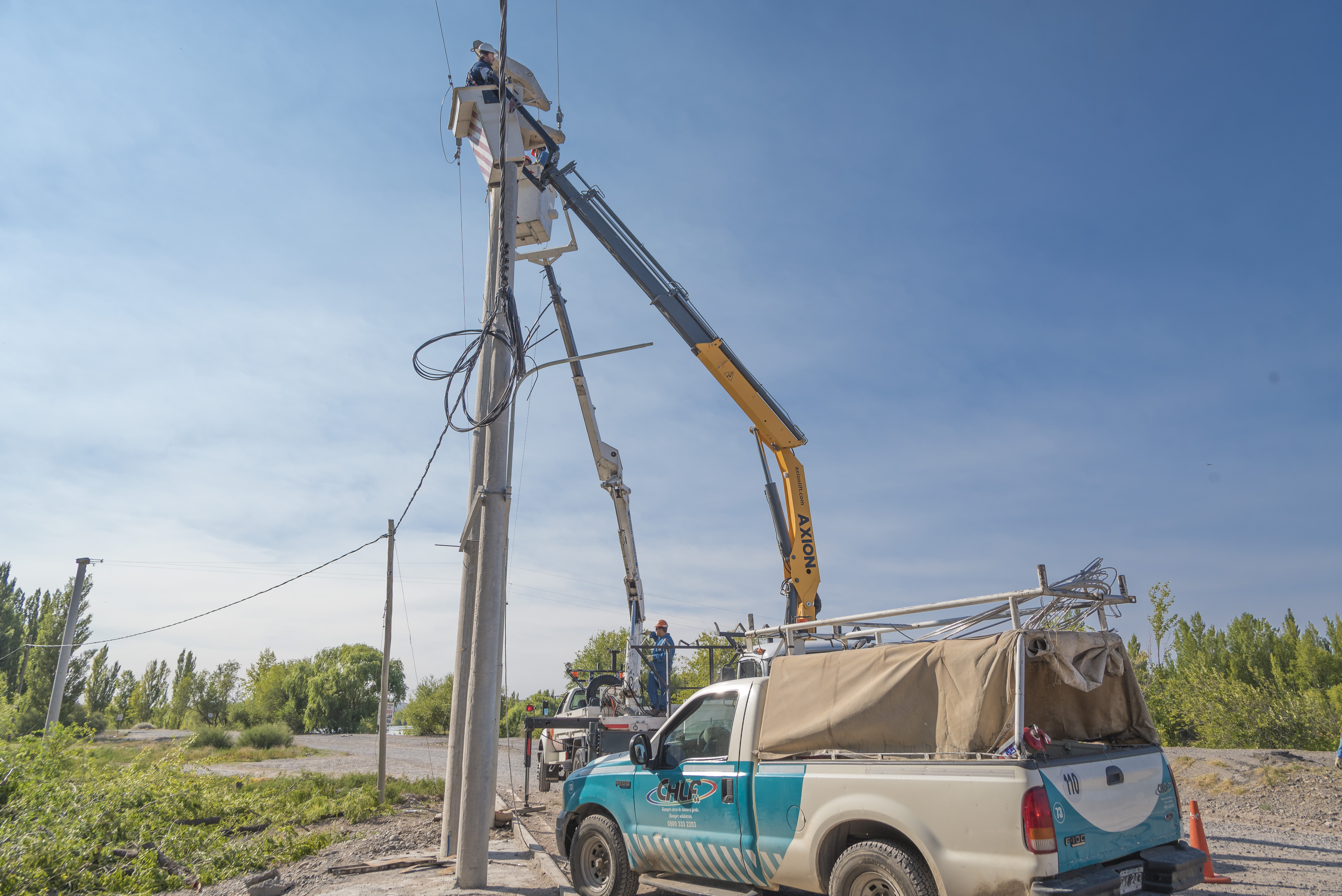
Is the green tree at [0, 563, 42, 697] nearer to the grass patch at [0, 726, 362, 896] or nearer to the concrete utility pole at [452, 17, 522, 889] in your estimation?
the grass patch at [0, 726, 362, 896]

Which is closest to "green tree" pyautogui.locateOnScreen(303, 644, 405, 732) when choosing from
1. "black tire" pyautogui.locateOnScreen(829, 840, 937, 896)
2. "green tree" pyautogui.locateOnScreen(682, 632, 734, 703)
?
"green tree" pyautogui.locateOnScreen(682, 632, 734, 703)

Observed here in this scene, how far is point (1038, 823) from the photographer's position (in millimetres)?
4598

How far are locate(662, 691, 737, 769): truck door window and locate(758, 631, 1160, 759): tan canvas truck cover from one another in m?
0.42

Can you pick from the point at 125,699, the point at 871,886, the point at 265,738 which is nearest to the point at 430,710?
the point at 265,738

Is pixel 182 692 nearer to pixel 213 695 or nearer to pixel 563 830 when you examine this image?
pixel 213 695

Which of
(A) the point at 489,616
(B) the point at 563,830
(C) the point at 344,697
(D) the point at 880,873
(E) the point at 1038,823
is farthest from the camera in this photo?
(C) the point at 344,697

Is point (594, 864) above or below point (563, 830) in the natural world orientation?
below

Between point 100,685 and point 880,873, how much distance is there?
65918 mm

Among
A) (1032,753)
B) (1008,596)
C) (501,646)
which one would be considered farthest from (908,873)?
(501,646)

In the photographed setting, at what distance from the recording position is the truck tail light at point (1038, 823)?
4.56m

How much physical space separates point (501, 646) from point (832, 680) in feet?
12.6

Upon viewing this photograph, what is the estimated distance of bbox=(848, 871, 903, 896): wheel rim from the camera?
521cm

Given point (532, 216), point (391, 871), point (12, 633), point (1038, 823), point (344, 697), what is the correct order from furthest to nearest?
1. point (344, 697)
2. point (12, 633)
3. point (532, 216)
4. point (391, 871)
5. point (1038, 823)

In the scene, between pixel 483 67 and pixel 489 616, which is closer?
pixel 489 616
